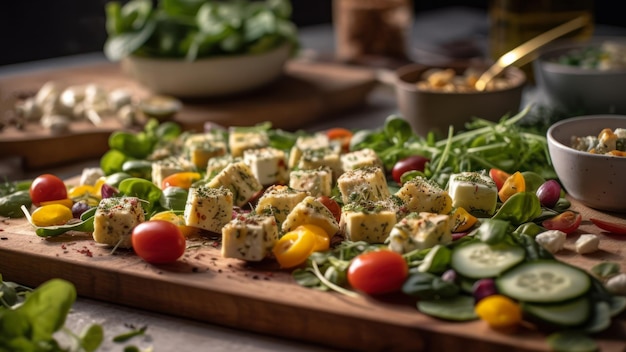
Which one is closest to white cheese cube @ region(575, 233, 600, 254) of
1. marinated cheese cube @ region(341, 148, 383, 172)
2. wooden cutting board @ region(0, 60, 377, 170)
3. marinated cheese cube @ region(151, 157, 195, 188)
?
marinated cheese cube @ region(341, 148, 383, 172)

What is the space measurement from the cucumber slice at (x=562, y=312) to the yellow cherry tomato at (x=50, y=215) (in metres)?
1.31

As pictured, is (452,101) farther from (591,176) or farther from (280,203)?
(280,203)

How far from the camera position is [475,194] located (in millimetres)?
2160

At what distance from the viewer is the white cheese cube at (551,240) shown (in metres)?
1.93

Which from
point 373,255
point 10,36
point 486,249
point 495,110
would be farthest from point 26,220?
point 10,36

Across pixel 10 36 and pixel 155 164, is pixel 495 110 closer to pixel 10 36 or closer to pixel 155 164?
pixel 155 164

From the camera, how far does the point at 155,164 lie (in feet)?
8.30

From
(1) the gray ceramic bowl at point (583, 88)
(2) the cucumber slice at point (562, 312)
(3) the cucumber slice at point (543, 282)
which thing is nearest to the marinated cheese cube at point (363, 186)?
(3) the cucumber slice at point (543, 282)

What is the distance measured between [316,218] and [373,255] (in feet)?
1.03

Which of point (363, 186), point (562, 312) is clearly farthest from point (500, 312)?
point (363, 186)

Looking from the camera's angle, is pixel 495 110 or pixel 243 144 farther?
pixel 495 110

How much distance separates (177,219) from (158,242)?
27cm

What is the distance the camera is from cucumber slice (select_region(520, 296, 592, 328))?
5.11 ft

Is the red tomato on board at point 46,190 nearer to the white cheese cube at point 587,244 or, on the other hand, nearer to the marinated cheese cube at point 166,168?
the marinated cheese cube at point 166,168
